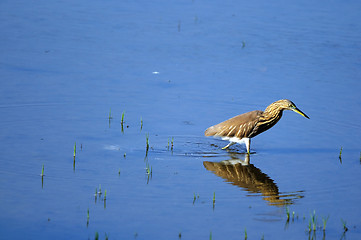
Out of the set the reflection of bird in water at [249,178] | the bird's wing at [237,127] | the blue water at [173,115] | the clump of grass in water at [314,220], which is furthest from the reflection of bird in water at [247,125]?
the clump of grass in water at [314,220]

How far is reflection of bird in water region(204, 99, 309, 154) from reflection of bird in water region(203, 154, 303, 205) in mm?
448

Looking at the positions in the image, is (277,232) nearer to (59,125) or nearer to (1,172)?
(1,172)

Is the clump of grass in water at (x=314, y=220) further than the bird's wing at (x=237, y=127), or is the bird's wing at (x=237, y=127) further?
the bird's wing at (x=237, y=127)

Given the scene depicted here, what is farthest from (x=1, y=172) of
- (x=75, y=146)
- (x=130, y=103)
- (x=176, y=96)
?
(x=176, y=96)

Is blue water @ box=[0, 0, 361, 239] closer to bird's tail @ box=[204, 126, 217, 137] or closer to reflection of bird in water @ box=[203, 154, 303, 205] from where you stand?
reflection of bird in water @ box=[203, 154, 303, 205]

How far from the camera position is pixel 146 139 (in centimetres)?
1072

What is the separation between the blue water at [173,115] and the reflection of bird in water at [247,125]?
285 mm

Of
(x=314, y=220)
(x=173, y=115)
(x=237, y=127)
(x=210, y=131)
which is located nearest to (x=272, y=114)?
(x=237, y=127)

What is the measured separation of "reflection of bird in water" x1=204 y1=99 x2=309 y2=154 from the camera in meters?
10.9

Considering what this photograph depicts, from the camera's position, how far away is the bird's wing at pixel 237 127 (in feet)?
35.7

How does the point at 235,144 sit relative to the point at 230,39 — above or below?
below

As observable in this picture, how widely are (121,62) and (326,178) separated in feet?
20.9

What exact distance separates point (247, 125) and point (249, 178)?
1.51 meters

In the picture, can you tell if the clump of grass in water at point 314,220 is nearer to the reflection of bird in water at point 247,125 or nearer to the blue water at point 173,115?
the blue water at point 173,115
